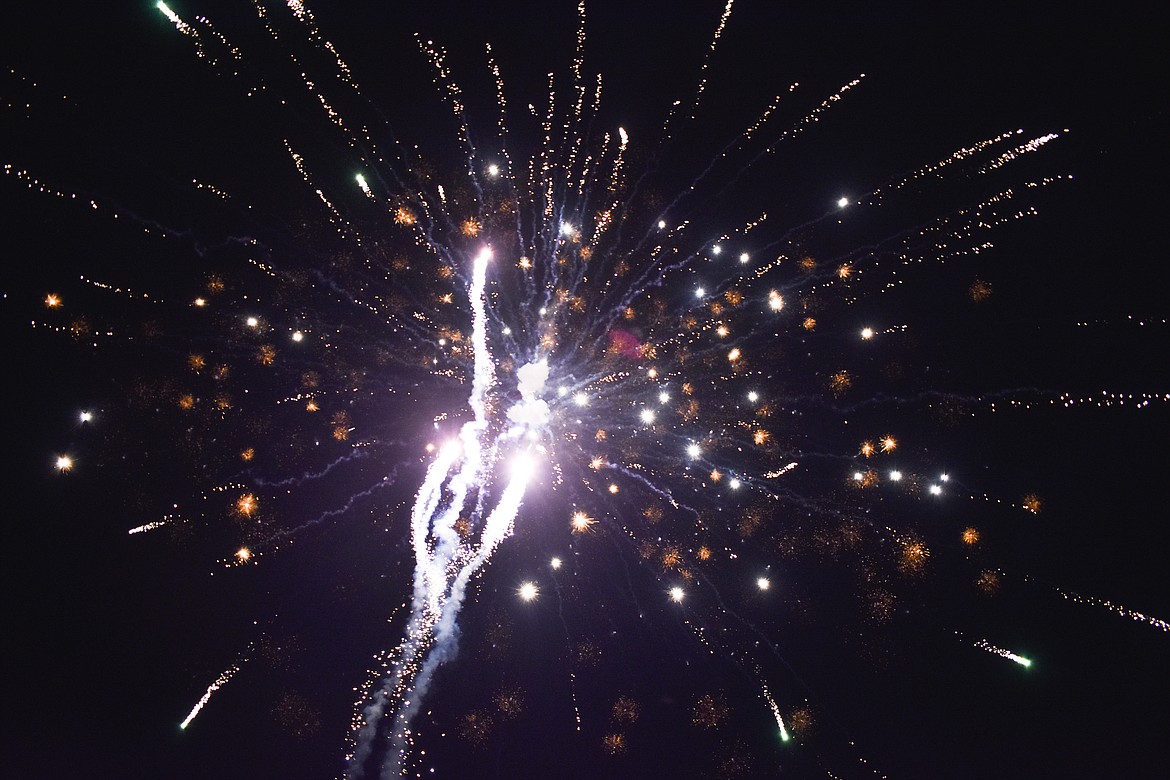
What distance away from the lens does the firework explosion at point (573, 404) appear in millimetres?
4910

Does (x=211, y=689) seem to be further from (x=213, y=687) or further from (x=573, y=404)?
(x=573, y=404)

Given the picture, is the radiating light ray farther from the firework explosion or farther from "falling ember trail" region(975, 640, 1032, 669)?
"falling ember trail" region(975, 640, 1032, 669)

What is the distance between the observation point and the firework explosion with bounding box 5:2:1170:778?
4910 millimetres

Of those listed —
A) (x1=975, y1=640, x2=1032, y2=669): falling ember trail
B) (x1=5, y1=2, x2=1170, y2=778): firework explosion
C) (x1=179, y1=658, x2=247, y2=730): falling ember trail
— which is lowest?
(x1=179, y1=658, x2=247, y2=730): falling ember trail

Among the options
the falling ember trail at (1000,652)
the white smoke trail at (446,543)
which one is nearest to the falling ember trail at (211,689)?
the white smoke trail at (446,543)

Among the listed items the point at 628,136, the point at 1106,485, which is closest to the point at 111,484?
the point at 628,136

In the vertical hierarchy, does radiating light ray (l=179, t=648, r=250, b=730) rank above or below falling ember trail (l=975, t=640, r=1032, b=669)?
below

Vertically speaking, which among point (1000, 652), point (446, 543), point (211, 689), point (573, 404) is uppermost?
point (573, 404)

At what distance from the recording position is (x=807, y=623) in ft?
17.0

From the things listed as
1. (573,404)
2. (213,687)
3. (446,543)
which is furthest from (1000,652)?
(213,687)

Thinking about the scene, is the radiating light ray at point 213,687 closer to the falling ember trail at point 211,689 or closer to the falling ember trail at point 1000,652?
the falling ember trail at point 211,689

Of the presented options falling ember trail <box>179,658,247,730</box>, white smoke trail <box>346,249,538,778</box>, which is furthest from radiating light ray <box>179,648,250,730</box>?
white smoke trail <box>346,249,538,778</box>

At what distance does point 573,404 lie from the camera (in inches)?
217

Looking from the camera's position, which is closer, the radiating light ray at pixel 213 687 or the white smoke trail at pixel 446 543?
the radiating light ray at pixel 213 687
